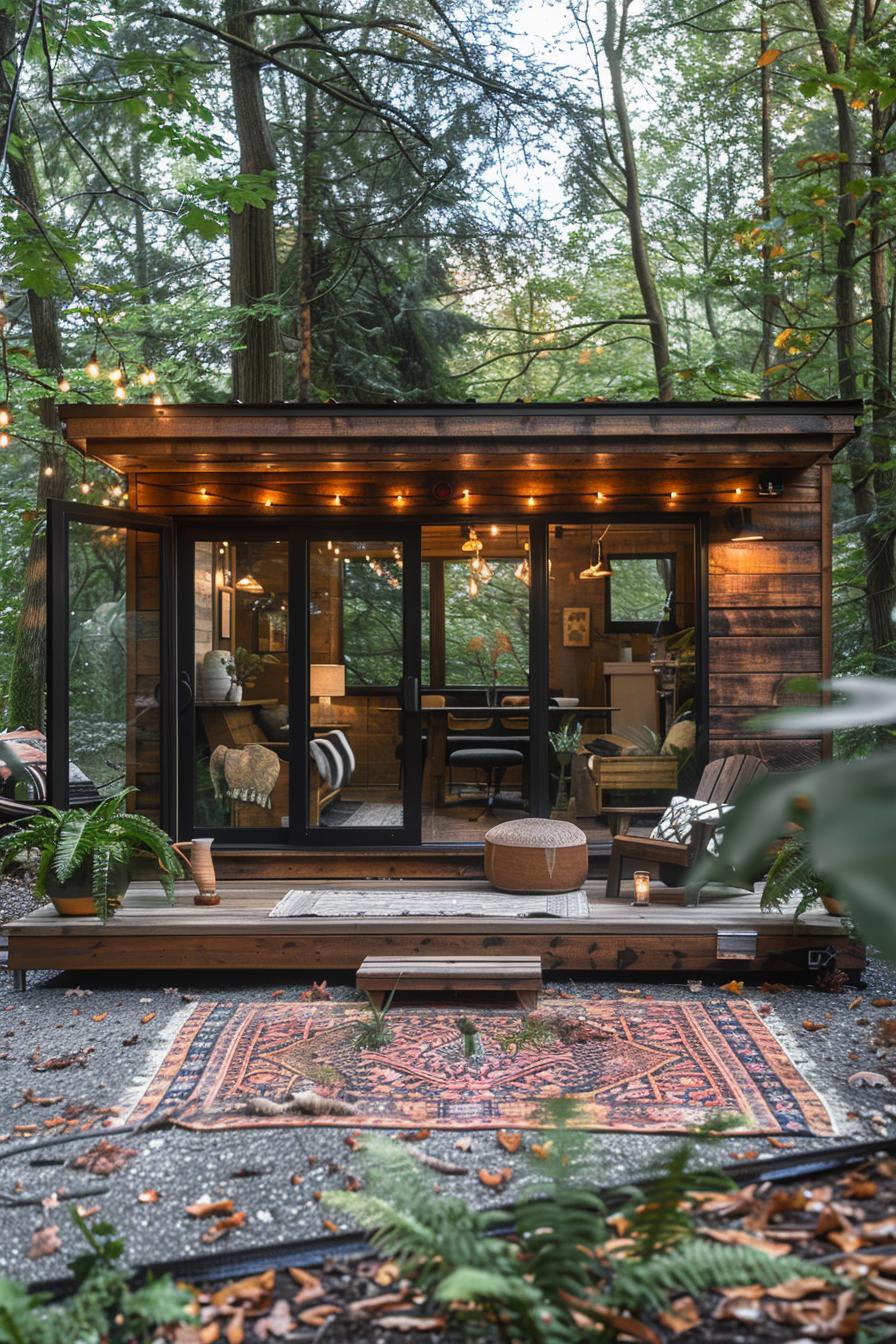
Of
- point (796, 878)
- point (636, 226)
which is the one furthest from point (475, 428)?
point (636, 226)

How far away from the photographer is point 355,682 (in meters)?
6.18

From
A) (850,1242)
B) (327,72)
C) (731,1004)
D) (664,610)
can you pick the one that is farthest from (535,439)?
(327,72)

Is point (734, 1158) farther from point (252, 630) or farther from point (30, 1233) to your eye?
point (252, 630)

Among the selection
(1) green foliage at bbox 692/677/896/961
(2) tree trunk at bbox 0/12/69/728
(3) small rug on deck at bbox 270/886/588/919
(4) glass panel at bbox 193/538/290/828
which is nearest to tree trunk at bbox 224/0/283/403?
(2) tree trunk at bbox 0/12/69/728

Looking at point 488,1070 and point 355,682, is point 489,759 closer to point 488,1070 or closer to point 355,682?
point 355,682

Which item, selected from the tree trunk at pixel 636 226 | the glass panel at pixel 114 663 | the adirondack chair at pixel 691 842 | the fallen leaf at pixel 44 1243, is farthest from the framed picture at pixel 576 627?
the fallen leaf at pixel 44 1243

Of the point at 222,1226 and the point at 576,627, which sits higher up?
the point at 576,627

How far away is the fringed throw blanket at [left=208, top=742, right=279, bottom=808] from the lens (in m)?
6.26

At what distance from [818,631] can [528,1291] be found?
15.8ft

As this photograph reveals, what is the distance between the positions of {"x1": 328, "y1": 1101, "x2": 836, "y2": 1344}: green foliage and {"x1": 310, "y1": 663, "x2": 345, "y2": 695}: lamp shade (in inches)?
167

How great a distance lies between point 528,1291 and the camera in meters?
1.76

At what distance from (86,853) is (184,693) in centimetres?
175

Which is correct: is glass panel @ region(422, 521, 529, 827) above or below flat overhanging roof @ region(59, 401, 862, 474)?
below

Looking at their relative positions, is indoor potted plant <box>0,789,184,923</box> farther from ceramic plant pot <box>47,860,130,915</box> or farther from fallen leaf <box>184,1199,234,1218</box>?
fallen leaf <box>184,1199,234,1218</box>
